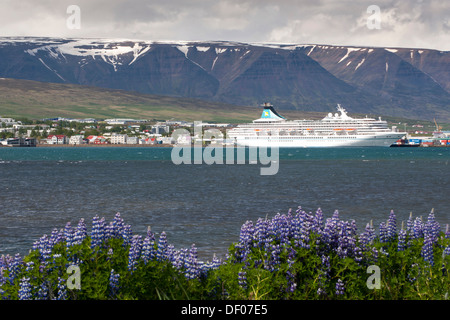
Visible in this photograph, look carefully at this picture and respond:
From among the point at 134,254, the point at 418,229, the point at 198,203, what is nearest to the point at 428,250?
the point at 418,229

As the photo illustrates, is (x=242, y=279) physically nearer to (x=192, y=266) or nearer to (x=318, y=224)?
(x=192, y=266)

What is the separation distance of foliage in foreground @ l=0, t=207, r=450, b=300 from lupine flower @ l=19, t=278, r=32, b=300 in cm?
1

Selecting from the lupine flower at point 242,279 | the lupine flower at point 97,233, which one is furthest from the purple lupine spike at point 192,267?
the lupine flower at point 97,233

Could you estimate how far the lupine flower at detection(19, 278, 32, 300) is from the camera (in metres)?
9.42

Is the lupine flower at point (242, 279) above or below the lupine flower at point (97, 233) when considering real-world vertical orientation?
below

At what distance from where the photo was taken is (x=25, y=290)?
9.43m

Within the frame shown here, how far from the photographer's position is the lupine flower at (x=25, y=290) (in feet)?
30.9

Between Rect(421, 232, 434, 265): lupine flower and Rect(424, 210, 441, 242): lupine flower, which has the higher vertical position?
Rect(424, 210, 441, 242): lupine flower

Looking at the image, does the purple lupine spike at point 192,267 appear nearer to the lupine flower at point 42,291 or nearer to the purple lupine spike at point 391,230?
the lupine flower at point 42,291

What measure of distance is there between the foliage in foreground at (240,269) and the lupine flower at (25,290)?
0.05 feet

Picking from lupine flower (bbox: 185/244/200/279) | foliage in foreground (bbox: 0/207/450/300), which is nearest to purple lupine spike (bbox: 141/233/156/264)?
foliage in foreground (bbox: 0/207/450/300)

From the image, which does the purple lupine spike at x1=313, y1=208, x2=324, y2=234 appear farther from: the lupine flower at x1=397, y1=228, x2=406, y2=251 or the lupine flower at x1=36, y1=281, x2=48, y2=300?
the lupine flower at x1=36, y1=281, x2=48, y2=300
